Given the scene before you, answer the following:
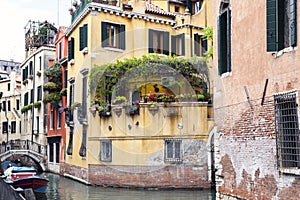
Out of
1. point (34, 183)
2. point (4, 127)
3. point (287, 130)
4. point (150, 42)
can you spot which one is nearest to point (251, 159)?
point (287, 130)

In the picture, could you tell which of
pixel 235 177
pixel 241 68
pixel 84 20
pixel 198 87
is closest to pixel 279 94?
pixel 241 68

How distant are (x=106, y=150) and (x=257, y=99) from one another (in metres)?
8.41

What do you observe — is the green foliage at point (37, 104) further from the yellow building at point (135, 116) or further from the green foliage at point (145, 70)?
the green foliage at point (145, 70)

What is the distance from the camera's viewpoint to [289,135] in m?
5.59

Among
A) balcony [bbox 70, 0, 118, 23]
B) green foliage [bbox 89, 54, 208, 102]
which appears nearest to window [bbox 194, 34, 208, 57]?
green foliage [bbox 89, 54, 208, 102]

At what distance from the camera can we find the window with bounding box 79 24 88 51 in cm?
1529

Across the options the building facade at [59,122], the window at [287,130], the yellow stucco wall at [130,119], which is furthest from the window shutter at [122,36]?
the window at [287,130]

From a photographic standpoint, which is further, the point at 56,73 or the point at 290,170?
the point at 56,73

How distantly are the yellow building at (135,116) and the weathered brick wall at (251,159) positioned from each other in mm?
5061

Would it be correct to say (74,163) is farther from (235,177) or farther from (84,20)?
(235,177)

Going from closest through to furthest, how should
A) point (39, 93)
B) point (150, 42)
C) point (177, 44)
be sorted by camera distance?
point (150, 42)
point (177, 44)
point (39, 93)

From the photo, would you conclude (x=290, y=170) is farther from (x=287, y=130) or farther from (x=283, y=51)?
(x=283, y=51)

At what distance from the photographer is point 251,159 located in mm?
6516

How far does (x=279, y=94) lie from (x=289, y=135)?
0.55 metres
